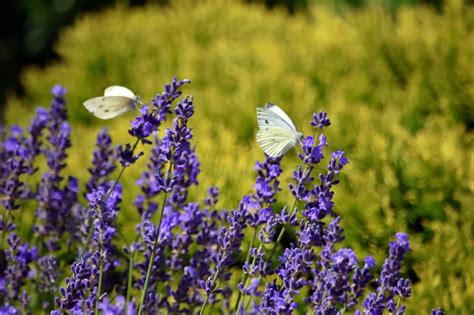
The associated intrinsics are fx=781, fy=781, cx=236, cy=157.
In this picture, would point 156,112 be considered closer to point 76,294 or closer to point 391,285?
point 76,294

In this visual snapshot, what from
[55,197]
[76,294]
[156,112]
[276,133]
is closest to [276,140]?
[276,133]

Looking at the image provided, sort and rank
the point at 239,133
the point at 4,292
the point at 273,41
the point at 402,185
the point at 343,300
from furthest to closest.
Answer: the point at 273,41 < the point at 239,133 < the point at 402,185 < the point at 4,292 < the point at 343,300

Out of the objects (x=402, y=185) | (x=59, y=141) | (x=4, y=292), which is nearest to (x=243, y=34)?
(x=402, y=185)

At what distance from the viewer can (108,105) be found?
223 cm

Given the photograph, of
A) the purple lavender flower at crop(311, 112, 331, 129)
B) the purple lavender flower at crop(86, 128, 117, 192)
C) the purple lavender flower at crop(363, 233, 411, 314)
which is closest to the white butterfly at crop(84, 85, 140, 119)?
the purple lavender flower at crop(311, 112, 331, 129)

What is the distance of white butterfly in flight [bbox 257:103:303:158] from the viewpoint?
2234mm

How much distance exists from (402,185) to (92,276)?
1.77m

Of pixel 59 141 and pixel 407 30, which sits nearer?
pixel 59 141

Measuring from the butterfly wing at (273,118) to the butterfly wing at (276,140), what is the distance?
14 mm

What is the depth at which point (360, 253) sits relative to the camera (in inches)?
131

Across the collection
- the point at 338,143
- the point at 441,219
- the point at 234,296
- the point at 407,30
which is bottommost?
the point at 234,296

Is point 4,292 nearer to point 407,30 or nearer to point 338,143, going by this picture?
point 338,143

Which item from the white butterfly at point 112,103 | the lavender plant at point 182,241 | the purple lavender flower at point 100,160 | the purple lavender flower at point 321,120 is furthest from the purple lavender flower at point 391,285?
the purple lavender flower at point 100,160

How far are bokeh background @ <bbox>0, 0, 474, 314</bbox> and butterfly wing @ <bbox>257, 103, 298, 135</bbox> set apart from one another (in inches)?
42.1
